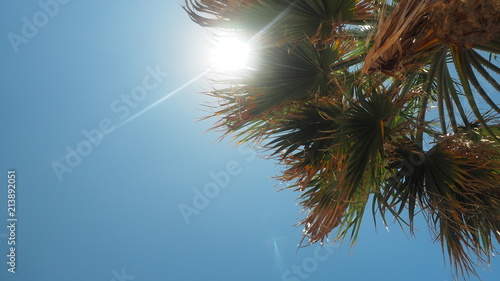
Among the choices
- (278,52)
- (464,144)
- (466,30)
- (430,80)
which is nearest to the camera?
(466,30)

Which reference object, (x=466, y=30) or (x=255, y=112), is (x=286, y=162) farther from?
(x=466, y=30)

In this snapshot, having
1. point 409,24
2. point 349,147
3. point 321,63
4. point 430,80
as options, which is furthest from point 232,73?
point 430,80

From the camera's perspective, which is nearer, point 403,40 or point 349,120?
point 403,40

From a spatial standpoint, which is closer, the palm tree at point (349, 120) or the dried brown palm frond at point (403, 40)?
the dried brown palm frond at point (403, 40)
